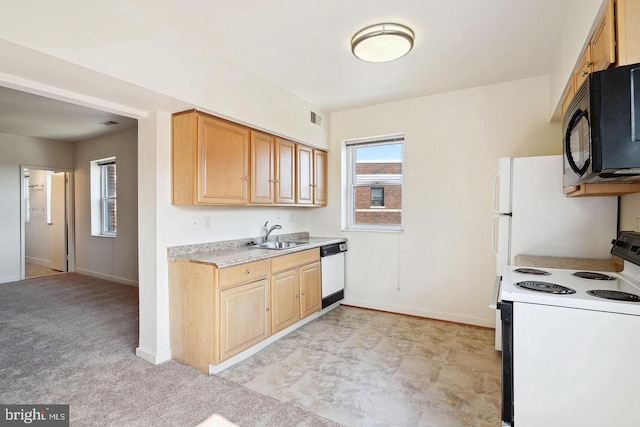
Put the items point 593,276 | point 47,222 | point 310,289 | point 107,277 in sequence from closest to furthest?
point 593,276 < point 310,289 < point 107,277 < point 47,222

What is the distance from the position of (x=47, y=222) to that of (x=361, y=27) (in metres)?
7.48

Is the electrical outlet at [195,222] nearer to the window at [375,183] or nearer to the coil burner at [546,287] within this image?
the window at [375,183]

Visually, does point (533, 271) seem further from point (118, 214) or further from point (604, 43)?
point (118, 214)

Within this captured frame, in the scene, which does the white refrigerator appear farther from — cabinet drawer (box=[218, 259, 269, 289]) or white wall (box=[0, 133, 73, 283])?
white wall (box=[0, 133, 73, 283])

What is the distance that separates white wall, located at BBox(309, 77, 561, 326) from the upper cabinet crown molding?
1.15 metres

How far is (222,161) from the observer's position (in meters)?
2.88

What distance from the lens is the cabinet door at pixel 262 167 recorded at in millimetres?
3230

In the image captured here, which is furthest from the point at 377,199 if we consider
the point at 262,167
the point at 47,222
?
the point at 47,222

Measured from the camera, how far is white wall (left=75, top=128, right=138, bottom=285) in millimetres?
5215

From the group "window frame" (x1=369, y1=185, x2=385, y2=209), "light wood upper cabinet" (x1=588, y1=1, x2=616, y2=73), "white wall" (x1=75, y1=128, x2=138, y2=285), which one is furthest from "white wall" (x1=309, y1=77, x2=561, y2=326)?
"white wall" (x1=75, y1=128, x2=138, y2=285)

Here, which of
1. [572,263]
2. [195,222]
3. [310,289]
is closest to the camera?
[572,263]

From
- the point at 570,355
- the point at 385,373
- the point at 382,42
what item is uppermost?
the point at 382,42

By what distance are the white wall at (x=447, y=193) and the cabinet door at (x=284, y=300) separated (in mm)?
1152

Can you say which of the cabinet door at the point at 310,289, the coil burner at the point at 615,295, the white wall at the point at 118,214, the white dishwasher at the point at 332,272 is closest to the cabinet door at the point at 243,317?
the cabinet door at the point at 310,289
